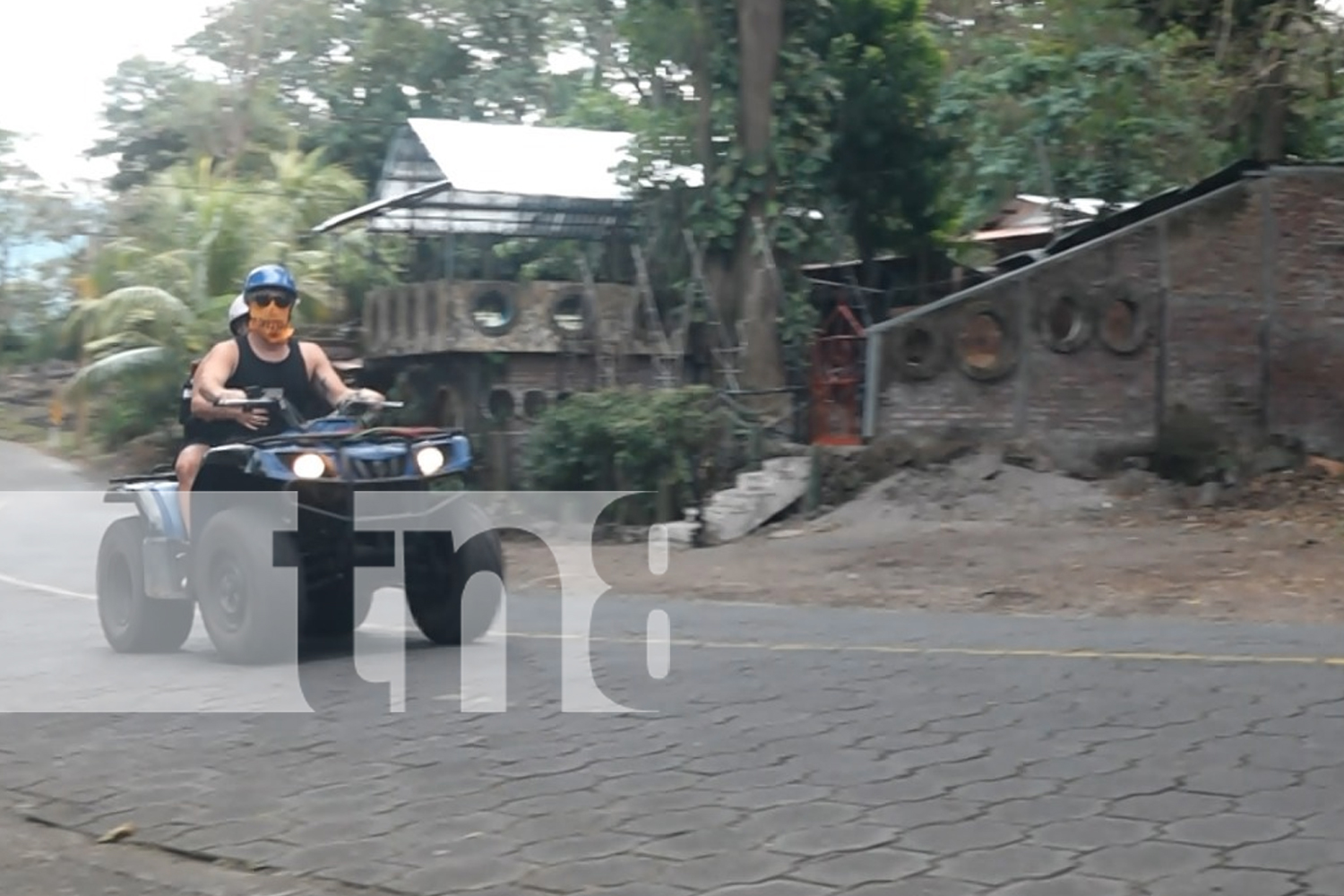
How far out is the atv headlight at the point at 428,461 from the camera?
A: 9031 millimetres

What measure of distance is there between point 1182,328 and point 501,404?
9.67 meters

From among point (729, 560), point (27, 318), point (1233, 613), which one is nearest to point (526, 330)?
point (729, 560)

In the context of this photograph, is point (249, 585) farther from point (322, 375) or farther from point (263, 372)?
point (322, 375)

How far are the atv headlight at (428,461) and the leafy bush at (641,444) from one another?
9.95 metres

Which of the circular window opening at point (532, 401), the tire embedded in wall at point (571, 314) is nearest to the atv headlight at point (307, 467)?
the tire embedded in wall at point (571, 314)

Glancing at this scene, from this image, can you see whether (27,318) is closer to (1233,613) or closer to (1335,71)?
(1335,71)

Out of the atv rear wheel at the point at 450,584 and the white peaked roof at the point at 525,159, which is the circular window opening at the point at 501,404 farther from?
the atv rear wheel at the point at 450,584

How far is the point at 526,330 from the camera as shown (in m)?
23.8

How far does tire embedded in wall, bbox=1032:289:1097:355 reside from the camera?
60.5 ft

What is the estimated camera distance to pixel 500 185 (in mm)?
23609

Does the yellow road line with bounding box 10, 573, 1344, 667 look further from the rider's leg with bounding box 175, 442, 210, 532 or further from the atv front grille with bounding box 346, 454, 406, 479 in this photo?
the atv front grille with bounding box 346, 454, 406, 479

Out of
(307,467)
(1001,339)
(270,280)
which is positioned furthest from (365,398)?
(1001,339)

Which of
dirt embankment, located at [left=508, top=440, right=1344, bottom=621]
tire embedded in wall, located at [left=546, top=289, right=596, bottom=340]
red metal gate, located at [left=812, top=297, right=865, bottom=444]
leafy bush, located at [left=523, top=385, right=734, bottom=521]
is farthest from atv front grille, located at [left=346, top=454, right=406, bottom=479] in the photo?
tire embedded in wall, located at [left=546, top=289, right=596, bottom=340]

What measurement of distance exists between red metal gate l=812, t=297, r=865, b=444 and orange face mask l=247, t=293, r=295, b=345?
431 inches
